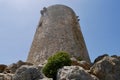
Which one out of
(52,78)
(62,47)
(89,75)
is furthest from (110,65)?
(62,47)

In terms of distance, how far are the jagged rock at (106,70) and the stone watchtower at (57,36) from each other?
10.1 m

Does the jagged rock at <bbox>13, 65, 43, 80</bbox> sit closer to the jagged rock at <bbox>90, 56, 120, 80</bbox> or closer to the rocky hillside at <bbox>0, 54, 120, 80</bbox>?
the rocky hillside at <bbox>0, 54, 120, 80</bbox>

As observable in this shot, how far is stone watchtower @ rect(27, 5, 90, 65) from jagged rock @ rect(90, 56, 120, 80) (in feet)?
33.1

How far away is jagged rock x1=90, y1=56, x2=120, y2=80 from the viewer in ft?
57.6

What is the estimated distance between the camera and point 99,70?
17594mm

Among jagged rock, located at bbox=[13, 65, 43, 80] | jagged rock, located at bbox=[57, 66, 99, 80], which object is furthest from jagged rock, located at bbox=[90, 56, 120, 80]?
jagged rock, located at bbox=[13, 65, 43, 80]

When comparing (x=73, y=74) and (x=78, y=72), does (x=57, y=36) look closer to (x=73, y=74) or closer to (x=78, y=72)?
(x=78, y=72)

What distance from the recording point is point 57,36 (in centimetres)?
2977

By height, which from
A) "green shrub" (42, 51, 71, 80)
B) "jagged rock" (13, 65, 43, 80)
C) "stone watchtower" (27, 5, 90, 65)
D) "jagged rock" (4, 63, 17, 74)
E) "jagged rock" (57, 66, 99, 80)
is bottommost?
"jagged rock" (57, 66, 99, 80)

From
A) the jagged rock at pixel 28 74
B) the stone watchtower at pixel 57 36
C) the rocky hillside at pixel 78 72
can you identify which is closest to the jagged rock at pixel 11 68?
Answer: the rocky hillside at pixel 78 72

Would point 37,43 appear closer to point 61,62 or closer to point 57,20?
point 57,20

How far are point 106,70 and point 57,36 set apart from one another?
40.8 ft

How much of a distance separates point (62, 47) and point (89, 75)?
40.4 ft

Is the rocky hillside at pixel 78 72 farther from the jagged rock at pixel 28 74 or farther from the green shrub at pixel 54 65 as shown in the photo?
the green shrub at pixel 54 65
